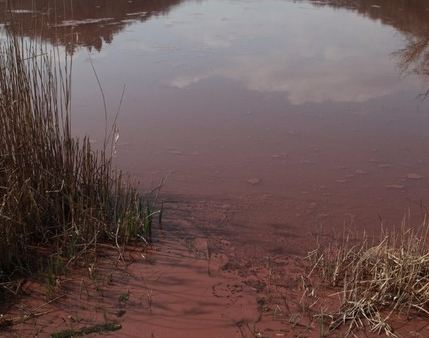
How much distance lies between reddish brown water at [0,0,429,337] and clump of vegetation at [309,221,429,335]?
0.43 m

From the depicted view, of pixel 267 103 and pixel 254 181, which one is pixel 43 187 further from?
pixel 267 103

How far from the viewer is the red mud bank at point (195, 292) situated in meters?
2.48

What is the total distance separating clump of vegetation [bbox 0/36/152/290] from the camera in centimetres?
280

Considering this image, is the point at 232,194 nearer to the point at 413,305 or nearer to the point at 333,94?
the point at 413,305

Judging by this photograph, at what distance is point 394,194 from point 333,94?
8.01ft

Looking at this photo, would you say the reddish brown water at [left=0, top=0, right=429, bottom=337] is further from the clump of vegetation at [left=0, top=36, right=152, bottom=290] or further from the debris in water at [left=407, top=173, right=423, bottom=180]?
the clump of vegetation at [left=0, top=36, right=152, bottom=290]

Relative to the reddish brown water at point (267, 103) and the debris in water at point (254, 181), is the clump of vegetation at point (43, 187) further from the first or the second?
the debris in water at point (254, 181)

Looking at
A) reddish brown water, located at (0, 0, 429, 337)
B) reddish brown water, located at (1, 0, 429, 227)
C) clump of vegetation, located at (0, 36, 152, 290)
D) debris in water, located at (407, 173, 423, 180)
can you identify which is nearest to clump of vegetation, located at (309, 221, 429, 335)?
reddish brown water, located at (0, 0, 429, 337)

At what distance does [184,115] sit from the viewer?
553cm

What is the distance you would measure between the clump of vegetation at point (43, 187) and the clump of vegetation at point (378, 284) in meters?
1.21

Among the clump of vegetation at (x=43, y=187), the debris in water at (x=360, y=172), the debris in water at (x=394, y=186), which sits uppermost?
the clump of vegetation at (x=43, y=187)

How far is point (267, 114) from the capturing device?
18.4ft

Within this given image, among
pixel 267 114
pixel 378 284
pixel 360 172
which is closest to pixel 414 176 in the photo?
pixel 360 172

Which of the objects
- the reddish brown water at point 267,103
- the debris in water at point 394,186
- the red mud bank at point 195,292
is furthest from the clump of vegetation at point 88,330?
the debris in water at point 394,186
